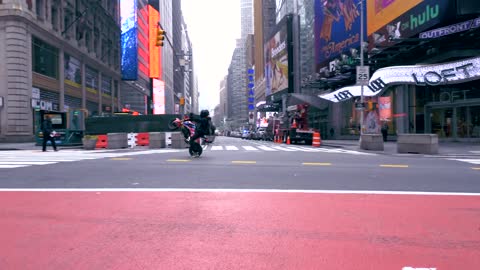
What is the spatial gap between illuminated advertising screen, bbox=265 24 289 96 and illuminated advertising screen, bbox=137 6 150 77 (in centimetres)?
2470

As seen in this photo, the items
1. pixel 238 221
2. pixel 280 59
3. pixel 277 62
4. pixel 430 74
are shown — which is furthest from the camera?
pixel 277 62

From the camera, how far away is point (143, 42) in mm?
76438

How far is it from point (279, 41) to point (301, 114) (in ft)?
146

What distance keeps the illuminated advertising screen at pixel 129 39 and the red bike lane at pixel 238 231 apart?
5878 cm

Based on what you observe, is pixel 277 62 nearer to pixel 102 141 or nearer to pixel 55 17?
pixel 55 17

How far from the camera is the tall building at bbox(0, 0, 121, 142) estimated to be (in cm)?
3034

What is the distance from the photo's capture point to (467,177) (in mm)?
9984

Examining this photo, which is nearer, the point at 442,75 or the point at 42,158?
the point at 42,158

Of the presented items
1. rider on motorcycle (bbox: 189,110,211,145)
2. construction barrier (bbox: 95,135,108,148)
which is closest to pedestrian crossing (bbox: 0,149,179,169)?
rider on motorcycle (bbox: 189,110,211,145)

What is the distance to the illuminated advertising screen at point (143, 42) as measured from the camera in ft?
235

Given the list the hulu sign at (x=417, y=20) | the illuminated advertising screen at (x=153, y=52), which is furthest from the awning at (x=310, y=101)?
the illuminated advertising screen at (x=153, y=52)

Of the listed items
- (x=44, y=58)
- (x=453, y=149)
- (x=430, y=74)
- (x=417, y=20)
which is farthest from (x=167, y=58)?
(x=453, y=149)

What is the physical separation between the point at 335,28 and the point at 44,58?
1153 inches

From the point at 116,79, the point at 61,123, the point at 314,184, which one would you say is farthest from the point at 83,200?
the point at 116,79
